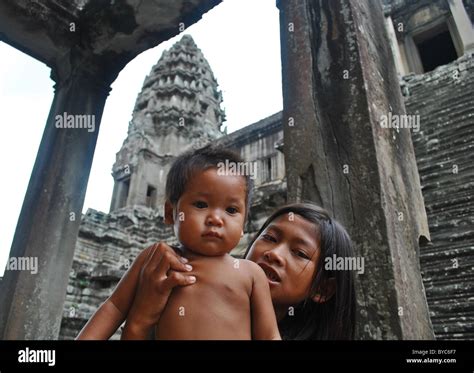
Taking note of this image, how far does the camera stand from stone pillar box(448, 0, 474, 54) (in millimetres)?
9096

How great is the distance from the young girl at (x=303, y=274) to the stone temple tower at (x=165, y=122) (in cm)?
1423

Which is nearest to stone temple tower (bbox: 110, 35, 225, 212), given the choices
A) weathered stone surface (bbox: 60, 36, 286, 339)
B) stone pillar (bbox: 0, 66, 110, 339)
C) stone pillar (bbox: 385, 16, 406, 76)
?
weathered stone surface (bbox: 60, 36, 286, 339)

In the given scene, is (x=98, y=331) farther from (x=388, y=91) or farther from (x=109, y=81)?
(x=109, y=81)

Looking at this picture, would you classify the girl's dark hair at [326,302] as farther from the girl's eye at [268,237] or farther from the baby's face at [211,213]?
the baby's face at [211,213]

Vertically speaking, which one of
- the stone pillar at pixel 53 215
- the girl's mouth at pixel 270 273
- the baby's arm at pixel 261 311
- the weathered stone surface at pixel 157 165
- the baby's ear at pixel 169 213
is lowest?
the baby's arm at pixel 261 311

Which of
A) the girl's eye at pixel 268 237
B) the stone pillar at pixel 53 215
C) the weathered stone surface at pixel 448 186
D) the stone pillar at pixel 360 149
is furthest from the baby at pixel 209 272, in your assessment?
the weathered stone surface at pixel 448 186

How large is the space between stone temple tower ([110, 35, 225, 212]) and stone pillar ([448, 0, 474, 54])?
416 inches

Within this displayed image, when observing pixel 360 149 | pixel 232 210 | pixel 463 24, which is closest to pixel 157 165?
pixel 463 24

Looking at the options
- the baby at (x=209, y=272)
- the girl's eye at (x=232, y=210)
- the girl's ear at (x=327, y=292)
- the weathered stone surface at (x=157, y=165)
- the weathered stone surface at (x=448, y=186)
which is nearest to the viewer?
the baby at (x=209, y=272)

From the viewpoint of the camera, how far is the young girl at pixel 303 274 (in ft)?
3.29

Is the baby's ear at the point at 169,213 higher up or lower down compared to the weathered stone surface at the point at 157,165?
lower down

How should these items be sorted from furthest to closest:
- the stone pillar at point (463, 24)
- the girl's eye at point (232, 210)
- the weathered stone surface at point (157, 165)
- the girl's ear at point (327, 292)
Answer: the stone pillar at point (463, 24) → the weathered stone surface at point (157, 165) → the girl's ear at point (327, 292) → the girl's eye at point (232, 210)

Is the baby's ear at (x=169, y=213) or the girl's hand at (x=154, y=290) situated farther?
the baby's ear at (x=169, y=213)
